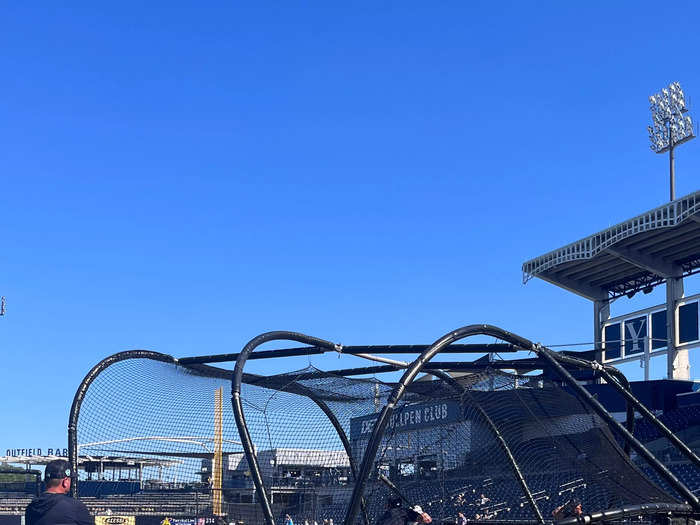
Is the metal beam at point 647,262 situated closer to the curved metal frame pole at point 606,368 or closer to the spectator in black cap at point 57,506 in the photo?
the curved metal frame pole at point 606,368

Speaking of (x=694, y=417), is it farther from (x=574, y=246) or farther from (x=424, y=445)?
(x=424, y=445)

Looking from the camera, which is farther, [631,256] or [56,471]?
[631,256]

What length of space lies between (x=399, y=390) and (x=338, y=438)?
15.3 ft

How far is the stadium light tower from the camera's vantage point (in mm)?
47188

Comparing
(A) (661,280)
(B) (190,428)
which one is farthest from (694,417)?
(B) (190,428)

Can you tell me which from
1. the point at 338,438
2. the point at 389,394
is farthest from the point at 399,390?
the point at 338,438

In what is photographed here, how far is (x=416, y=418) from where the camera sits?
43.3ft

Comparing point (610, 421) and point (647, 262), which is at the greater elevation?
point (647, 262)

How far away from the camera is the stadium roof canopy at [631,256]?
122ft

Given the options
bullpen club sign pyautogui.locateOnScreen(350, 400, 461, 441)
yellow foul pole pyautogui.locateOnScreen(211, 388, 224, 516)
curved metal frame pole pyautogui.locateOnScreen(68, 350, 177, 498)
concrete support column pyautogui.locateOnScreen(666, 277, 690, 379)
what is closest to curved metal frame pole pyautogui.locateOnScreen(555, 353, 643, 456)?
bullpen club sign pyautogui.locateOnScreen(350, 400, 461, 441)

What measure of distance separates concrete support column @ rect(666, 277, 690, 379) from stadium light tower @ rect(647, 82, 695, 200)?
31.2 feet

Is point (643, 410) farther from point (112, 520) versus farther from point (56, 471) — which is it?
point (56, 471)

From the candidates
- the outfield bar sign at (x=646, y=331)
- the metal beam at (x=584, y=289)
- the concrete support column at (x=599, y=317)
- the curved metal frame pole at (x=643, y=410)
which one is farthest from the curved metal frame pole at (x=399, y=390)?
the metal beam at (x=584, y=289)

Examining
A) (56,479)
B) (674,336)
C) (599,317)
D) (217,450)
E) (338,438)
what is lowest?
(217,450)
